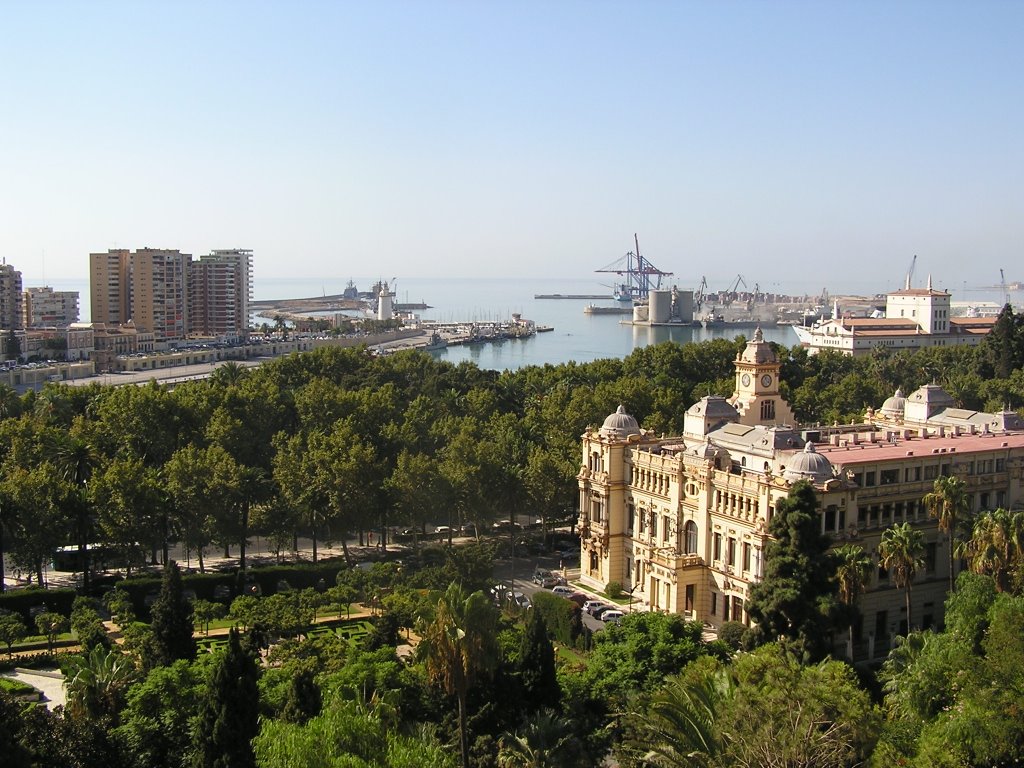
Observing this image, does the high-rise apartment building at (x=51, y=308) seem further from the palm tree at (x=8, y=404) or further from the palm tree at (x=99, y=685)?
the palm tree at (x=99, y=685)

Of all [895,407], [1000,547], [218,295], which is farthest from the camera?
[218,295]

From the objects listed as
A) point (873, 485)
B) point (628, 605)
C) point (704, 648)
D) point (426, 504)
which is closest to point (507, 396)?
point (426, 504)

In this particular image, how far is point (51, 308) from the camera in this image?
143m

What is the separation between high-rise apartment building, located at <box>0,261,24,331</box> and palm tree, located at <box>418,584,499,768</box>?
11339 centimetres

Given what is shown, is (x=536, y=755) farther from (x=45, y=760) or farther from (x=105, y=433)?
(x=105, y=433)

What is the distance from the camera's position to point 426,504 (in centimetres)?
4550

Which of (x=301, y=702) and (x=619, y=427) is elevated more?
(x=619, y=427)

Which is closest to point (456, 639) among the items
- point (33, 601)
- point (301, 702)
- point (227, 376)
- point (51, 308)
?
point (301, 702)

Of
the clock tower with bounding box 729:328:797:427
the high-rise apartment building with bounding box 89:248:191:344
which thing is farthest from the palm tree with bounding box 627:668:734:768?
the high-rise apartment building with bounding box 89:248:191:344

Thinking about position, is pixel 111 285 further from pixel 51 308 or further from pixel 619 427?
pixel 619 427

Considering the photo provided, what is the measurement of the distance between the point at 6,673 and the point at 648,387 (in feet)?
122

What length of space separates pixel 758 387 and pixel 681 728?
24333 mm

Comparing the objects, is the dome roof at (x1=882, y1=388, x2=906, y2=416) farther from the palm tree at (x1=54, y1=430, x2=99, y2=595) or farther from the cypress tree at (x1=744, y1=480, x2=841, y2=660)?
the palm tree at (x1=54, y1=430, x2=99, y2=595)

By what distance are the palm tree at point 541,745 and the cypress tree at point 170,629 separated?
10.2 m
